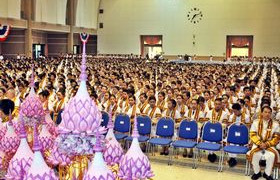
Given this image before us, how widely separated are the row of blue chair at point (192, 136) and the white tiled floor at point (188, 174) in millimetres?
233

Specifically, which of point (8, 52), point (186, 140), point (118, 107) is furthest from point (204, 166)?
point (8, 52)

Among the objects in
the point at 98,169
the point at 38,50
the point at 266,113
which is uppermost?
the point at 38,50

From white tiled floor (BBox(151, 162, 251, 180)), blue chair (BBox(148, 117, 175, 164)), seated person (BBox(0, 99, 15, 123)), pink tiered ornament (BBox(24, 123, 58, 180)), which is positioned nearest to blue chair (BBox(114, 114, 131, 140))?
blue chair (BBox(148, 117, 175, 164))

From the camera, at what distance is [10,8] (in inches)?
1341

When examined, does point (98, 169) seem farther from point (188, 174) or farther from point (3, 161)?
point (188, 174)

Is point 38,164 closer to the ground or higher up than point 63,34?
closer to the ground

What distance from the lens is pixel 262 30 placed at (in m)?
48.9

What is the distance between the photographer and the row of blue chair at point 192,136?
8.88m

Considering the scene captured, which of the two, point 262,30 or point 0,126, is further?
point 262,30

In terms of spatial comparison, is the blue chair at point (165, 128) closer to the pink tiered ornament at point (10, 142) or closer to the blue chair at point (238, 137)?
the blue chair at point (238, 137)

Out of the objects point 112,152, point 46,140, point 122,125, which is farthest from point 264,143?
point 46,140

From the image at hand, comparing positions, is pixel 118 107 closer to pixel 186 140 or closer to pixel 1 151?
pixel 186 140

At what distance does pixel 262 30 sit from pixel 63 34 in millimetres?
24614

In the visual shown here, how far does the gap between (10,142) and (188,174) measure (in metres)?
5.14
